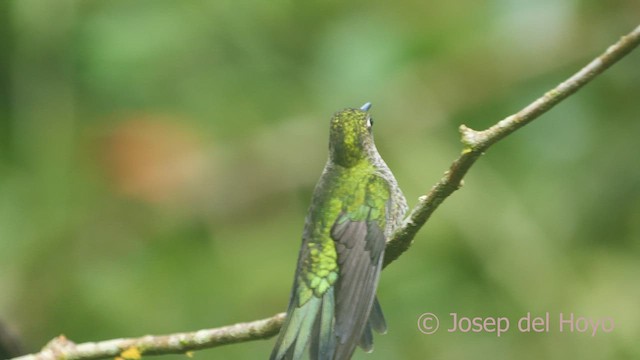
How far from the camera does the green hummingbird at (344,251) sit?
1.85 m

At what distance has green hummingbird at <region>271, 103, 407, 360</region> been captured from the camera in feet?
6.08

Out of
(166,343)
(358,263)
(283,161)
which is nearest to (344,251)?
(358,263)

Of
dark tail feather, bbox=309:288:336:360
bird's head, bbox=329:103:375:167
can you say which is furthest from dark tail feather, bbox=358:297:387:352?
bird's head, bbox=329:103:375:167

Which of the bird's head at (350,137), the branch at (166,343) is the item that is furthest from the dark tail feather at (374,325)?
the bird's head at (350,137)

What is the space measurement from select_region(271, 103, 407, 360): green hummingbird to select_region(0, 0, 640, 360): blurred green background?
3123 mm

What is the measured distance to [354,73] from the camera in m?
6.02

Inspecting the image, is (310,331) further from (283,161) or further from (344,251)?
(283,161)

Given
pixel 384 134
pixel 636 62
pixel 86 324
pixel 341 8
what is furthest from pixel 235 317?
pixel 636 62

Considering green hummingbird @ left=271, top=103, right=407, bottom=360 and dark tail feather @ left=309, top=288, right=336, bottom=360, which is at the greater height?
green hummingbird @ left=271, top=103, right=407, bottom=360

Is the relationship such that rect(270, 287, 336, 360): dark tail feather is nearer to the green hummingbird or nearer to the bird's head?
the green hummingbird

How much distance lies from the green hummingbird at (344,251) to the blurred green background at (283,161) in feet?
10.2

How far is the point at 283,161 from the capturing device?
22.7 ft

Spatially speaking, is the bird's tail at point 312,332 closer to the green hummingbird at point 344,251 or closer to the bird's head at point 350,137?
the green hummingbird at point 344,251

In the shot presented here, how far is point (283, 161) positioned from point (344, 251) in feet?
16.2
